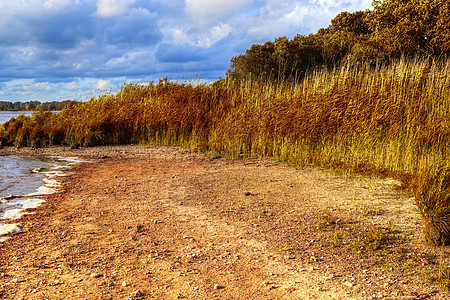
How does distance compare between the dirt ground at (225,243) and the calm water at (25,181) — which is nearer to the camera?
the dirt ground at (225,243)

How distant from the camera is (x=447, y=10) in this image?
1518cm

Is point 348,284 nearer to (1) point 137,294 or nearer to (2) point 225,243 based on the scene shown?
(2) point 225,243

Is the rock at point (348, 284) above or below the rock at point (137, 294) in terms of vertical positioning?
above

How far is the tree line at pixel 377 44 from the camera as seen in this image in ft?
51.7

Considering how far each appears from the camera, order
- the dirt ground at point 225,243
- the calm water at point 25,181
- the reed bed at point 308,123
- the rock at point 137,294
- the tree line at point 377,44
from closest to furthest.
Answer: the rock at point 137,294 → the dirt ground at point 225,243 → the calm water at point 25,181 → the reed bed at point 308,123 → the tree line at point 377,44

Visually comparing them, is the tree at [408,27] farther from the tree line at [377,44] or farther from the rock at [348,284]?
the rock at [348,284]

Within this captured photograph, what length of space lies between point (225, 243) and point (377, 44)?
1536 cm

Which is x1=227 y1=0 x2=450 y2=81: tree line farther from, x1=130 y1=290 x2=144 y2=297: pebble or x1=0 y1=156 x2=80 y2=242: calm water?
x1=130 y1=290 x2=144 y2=297: pebble

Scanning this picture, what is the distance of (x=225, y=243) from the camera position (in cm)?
504

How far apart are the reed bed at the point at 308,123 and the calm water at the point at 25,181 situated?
10.8ft

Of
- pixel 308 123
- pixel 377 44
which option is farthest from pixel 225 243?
pixel 377 44

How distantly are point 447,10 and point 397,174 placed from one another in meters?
10.8

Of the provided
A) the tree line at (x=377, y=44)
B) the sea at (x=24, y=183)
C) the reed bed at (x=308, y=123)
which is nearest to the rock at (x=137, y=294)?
the sea at (x=24, y=183)

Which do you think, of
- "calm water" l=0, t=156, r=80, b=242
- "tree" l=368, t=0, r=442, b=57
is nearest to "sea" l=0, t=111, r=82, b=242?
"calm water" l=0, t=156, r=80, b=242
